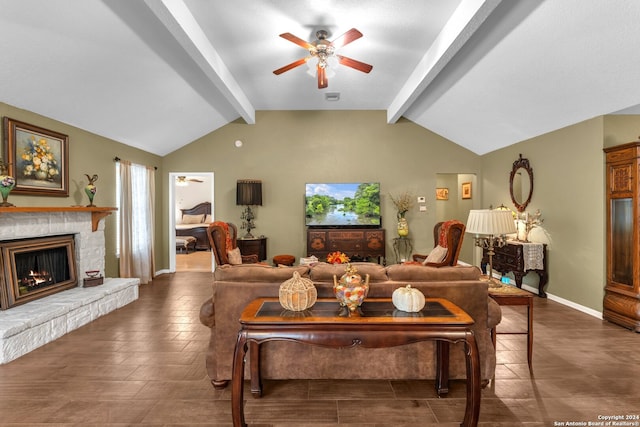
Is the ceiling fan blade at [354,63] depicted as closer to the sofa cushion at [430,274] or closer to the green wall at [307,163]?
the sofa cushion at [430,274]

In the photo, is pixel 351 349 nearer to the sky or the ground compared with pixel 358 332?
nearer to the ground

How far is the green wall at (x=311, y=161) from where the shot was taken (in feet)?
21.9

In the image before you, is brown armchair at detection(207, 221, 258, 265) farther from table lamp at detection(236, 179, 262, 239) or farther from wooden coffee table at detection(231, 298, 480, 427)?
wooden coffee table at detection(231, 298, 480, 427)

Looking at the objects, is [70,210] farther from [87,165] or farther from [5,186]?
[87,165]

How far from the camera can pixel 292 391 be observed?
231cm

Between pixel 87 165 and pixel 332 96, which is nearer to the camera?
pixel 87 165

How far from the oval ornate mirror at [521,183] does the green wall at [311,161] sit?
127 cm

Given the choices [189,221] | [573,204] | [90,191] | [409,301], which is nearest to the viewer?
[409,301]

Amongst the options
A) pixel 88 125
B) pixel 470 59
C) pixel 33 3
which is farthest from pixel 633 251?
pixel 88 125

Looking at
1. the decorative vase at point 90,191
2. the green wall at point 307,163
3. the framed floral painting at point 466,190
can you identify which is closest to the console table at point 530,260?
the green wall at point 307,163

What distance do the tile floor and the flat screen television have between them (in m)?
3.54

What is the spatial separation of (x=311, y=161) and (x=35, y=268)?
4.57m

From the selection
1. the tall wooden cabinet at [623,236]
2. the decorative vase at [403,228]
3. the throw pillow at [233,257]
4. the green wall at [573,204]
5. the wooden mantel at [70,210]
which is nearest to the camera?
the wooden mantel at [70,210]

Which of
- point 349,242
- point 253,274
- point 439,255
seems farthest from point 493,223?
point 349,242
